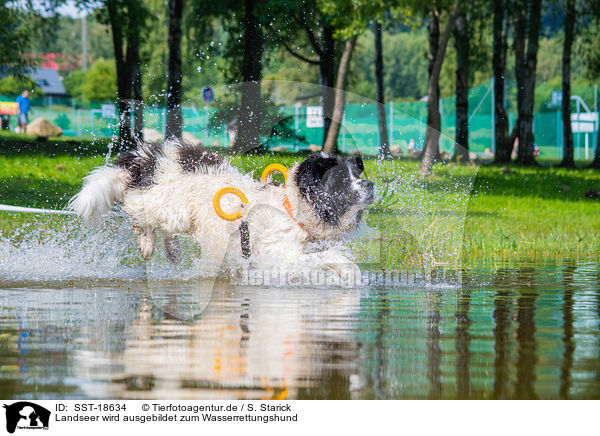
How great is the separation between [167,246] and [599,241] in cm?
581

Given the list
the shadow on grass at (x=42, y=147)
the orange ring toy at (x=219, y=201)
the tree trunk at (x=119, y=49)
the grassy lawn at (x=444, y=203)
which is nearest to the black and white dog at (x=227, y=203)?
the orange ring toy at (x=219, y=201)

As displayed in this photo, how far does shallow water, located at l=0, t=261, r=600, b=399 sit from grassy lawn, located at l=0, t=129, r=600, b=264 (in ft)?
9.16

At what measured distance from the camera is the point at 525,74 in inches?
1142

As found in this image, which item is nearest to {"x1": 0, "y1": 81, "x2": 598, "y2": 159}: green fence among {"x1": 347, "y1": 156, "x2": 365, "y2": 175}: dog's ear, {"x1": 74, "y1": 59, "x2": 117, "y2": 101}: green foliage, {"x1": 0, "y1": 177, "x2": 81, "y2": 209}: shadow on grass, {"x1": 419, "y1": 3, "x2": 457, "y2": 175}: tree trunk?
{"x1": 419, "y1": 3, "x2": 457, "y2": 175}: tree trunk

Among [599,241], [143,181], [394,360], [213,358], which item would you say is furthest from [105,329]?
[599,241]

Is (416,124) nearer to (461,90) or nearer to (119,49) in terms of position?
(461,90)

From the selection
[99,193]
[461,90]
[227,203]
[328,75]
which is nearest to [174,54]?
[328,75]

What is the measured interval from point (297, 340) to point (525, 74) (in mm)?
25496

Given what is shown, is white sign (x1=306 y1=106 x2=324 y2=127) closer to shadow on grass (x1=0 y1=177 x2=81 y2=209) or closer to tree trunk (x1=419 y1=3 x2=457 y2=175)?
tree trunk (x1=419 y1=3 x2=457 y2=175)

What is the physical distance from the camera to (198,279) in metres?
8.04

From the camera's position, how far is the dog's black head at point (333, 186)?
768cm

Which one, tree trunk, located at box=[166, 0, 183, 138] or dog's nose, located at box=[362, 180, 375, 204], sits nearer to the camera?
dog's nose, located at box=[362, 180, 375, 204]
